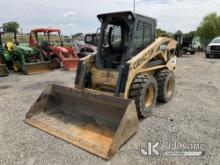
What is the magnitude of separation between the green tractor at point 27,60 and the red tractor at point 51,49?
47 centimetres

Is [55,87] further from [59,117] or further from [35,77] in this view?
[35,77]

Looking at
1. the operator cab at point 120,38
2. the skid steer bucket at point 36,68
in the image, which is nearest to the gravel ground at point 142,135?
the operator cab at point 120,38

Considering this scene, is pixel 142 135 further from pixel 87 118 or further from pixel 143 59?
pixel 143 59

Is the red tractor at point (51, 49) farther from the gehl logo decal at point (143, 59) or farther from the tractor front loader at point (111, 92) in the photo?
the gehl logo decal at point (143, 59)

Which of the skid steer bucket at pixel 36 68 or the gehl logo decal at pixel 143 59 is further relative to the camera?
the skid steer bucket at pixel 36 68

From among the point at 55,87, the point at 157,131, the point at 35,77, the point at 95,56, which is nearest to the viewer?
the point at 157,131

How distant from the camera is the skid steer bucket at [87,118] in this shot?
11.9 feet

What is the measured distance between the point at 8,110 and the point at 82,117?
218 cm

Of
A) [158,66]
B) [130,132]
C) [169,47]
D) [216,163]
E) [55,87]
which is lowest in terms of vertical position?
[216,163]

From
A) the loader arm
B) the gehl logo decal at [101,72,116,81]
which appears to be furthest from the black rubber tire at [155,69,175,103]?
the gehl logo decal at [101,72,116,81]

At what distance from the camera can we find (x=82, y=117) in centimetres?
451

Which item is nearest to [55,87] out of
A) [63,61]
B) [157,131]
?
[157,131]

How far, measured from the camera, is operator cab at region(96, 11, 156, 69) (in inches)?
195

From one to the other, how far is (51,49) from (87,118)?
814 cm
